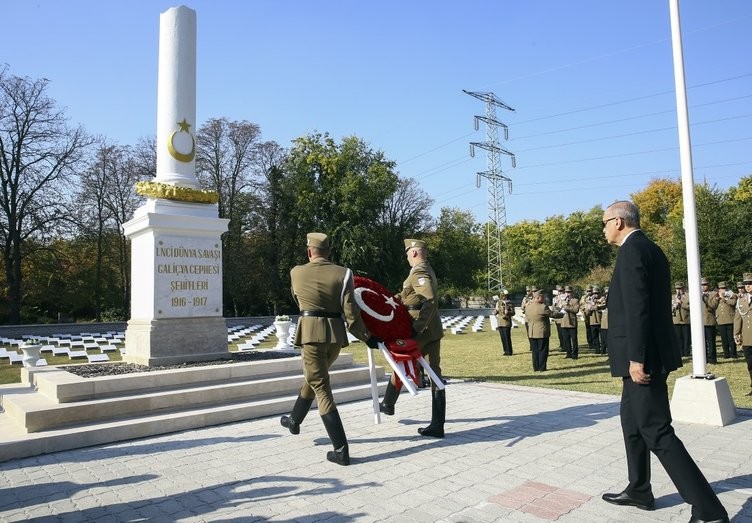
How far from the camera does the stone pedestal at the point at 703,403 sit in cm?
610

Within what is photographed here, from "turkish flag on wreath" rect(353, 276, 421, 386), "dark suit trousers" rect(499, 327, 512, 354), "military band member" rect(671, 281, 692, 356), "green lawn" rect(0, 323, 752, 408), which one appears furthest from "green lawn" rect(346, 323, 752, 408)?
"turkish flag on wreath" rect(353, 276, 421, 386)

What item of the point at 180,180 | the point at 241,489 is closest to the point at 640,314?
the point at 241,489

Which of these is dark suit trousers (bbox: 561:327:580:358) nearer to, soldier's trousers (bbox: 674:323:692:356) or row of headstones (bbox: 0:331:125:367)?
soldier's trousers (bbox: 674:323:692:356)

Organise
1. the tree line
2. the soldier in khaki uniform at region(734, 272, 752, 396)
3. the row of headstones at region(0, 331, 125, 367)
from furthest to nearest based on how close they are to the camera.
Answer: the tree line, the row of headstones at region(0, 331, 125, 367), the soldier in khaki uniform at region(734, 272, 752, 396)

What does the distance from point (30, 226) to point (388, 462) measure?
29968 mm

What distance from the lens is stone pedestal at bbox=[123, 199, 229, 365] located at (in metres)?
8.23

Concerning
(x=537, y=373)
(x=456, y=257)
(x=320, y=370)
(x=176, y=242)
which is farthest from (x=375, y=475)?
(x=456, y=257)

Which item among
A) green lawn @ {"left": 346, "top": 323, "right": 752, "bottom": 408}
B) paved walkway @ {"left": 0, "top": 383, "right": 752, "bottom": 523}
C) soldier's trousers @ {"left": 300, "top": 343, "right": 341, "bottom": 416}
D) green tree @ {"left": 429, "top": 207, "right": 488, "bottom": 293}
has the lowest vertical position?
green lawn @ {"left": 346, "top": 323, "right": 752, "bottom": 408}

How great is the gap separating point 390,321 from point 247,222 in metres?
33.5

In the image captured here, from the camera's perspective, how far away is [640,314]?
3613 millimetres

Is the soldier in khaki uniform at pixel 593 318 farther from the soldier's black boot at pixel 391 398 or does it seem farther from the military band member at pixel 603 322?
the soldier's black boot at pixel 391 398

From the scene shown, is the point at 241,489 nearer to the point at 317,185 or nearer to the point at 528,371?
the point at 528,371

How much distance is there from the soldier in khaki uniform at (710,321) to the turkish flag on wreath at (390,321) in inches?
374

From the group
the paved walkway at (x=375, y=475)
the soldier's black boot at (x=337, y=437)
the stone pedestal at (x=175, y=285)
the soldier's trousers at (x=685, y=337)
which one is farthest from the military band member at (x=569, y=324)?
the soldier's black boot at (x=337, y=437)
